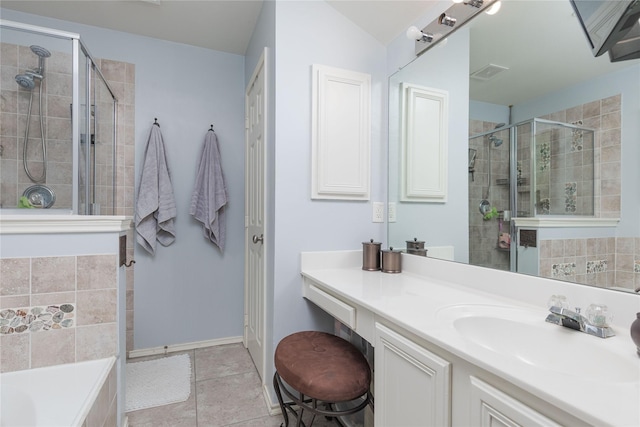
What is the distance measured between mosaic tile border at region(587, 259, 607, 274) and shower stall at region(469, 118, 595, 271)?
0.15 m

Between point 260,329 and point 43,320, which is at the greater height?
point 43,320

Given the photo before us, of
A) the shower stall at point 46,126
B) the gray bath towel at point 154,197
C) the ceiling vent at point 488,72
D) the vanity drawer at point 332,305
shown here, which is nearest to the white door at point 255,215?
the vanity drawer at point 332,305

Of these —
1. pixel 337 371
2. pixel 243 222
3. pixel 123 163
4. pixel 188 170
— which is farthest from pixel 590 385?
pixel 123 163

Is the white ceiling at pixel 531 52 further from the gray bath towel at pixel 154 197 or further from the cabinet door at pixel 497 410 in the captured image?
the gray bath towel at pixel 154 197

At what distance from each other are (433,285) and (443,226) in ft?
1.13

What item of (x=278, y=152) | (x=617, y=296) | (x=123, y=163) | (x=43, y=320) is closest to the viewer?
(x=617, y=296)

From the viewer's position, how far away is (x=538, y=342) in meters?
0.88

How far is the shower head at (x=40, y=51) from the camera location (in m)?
1.76

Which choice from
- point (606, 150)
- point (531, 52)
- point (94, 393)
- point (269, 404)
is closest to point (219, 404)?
point (269, 404)

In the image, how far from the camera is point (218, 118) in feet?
8.43

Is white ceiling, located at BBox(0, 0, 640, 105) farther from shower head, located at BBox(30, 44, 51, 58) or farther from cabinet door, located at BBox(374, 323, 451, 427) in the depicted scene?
cabinet door, located at BBox(374, 323, 451, 427)

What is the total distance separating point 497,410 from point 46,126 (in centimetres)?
264

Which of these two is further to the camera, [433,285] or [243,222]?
[243,222]

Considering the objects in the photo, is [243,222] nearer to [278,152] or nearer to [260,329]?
[260,329]
